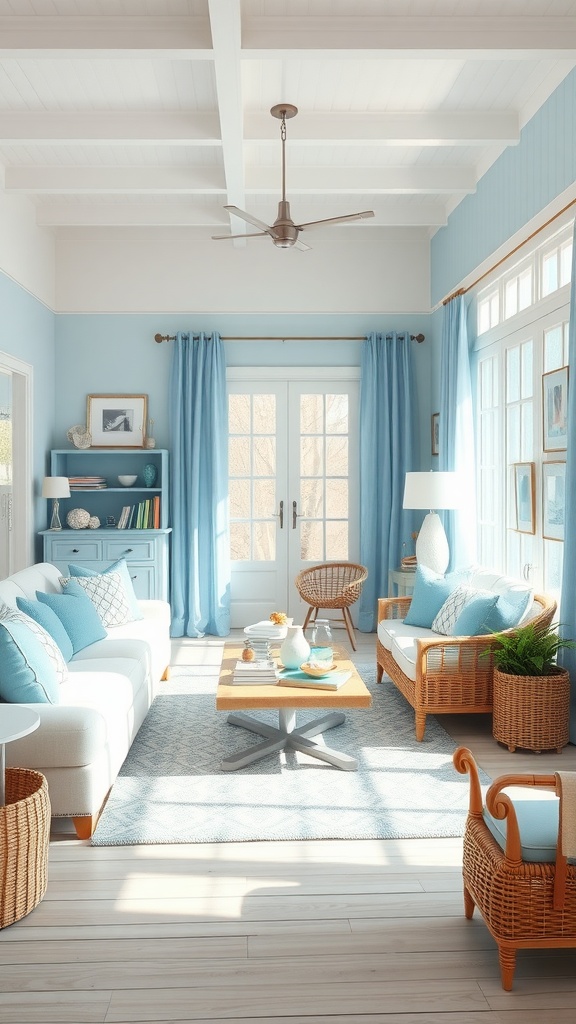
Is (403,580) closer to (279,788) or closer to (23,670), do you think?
(279,788)

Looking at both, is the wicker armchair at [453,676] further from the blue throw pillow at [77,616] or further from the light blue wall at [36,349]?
the light blue wall at [36,349]

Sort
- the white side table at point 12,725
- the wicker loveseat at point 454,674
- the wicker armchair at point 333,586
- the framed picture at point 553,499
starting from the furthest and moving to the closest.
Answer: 1. the wicker armchair at point 333,586
2. the framed picture at point 553,499
3. the wicker loveseat at point 454,674
4. the white side table at point 12,725

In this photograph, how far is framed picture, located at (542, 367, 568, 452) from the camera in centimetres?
425

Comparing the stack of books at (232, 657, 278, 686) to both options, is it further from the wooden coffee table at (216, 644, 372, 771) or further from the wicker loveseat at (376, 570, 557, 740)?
the wicker loveseat at (376, 570, 557, 740)

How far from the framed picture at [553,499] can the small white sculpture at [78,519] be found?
150 inches

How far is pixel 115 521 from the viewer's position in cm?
704

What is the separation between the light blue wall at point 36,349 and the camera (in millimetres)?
5773

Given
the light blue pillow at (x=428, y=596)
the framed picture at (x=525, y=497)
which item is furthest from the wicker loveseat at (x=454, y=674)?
the light blue pillow at (x=428, y=596)

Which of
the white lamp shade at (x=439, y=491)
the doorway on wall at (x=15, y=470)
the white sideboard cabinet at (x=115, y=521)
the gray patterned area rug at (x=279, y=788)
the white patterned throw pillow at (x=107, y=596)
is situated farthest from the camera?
the white sideboard cabinet at (x=115, y=521)

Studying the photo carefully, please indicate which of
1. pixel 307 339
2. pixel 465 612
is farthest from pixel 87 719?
pixel 307 339

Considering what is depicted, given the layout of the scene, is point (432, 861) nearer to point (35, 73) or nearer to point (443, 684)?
point (443, 684)

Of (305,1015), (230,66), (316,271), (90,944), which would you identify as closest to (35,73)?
(230,66)

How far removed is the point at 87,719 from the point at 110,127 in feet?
11.6

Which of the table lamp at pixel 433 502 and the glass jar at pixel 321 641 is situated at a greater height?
the table lamp at pixel 433 502
